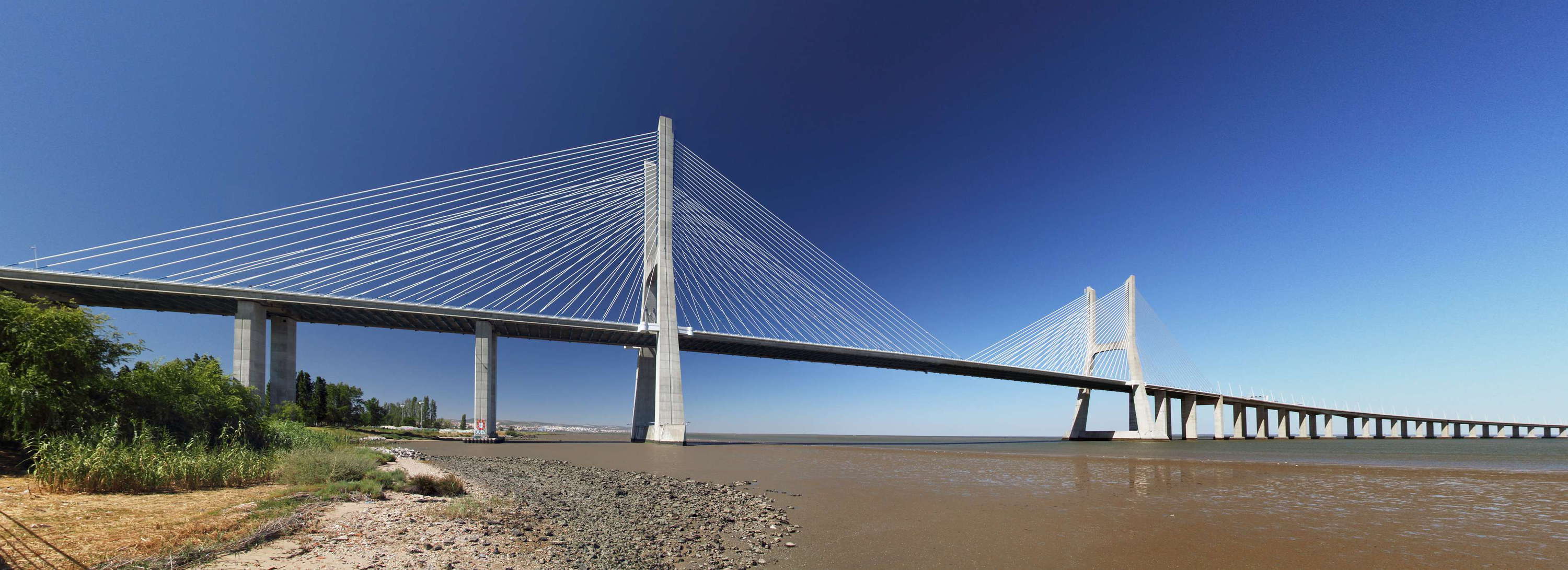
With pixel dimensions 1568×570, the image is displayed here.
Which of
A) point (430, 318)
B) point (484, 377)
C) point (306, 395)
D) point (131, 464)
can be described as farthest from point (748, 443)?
point (306, 395)

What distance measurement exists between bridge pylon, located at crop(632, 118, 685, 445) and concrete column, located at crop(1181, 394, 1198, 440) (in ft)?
197

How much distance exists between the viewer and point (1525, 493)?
51.3ft

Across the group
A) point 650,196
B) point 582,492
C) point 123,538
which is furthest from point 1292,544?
point 650,196

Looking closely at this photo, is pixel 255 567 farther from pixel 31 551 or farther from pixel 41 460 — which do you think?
pixel 41 460

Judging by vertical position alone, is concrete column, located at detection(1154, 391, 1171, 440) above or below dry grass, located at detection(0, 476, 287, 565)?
below

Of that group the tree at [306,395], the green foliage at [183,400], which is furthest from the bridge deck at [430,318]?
the tree at [306,395]

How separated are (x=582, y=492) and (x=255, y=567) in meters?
7.89

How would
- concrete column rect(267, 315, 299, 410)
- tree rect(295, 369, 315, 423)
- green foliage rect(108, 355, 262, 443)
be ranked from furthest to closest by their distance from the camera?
tree rect(295, 369, 315, 423), concrete column rect(267, 315, 299, 410), green foliage rect(108, 355, 262, 443)

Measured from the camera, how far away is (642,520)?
32.4 feet

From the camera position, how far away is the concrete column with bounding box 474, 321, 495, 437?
39.8 m

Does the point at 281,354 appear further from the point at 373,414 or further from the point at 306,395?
the point at 373,414

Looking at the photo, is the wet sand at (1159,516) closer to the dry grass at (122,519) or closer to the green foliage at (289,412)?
the dry grass at (122,519)

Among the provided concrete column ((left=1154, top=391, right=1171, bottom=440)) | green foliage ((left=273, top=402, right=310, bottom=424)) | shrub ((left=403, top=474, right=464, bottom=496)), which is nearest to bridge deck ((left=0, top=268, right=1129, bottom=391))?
green foliage ((left=273, top=402, right=310, bottom=424))

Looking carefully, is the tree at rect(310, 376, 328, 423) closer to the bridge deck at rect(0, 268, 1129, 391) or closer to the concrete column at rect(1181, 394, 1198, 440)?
the bridge deck at rect(0, 268, 1129, 391)
